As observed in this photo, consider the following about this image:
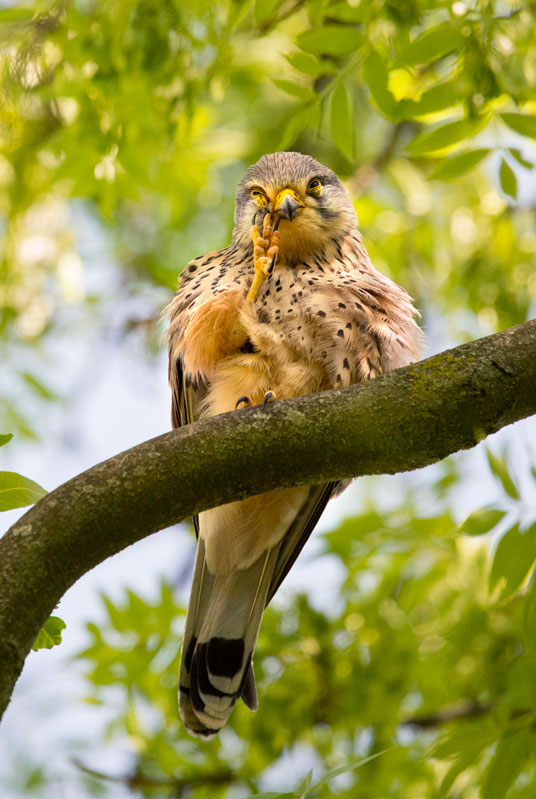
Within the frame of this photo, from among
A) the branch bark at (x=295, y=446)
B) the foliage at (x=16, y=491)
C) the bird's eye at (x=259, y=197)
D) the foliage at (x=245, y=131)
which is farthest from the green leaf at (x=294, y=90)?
the foliage at (x=16, y=491)

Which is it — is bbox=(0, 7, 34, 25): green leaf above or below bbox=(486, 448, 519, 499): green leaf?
above

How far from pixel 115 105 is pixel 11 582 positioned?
Answer: 2309mm

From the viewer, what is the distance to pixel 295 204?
3.36m

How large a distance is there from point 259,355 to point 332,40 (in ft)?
3.28

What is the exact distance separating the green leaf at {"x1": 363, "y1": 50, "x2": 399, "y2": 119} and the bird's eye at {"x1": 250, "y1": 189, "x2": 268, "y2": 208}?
2.38 feet

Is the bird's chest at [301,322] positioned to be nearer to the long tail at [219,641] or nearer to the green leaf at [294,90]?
the green leaf at [294,90]

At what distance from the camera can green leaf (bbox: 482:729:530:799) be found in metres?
2.38

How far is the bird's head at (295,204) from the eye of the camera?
11.0 feet

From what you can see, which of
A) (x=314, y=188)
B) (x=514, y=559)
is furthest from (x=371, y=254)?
(x=514, y=559)

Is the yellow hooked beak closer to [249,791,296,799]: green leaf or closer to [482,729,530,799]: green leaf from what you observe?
[482,729,530,799]: green leaf

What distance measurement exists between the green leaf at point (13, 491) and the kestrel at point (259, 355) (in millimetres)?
970

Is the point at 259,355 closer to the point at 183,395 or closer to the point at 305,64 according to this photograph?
the point at 183,395

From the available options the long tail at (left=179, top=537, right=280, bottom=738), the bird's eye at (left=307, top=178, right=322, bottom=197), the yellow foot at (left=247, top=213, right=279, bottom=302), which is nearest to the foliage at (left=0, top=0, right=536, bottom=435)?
the bird's eye at (left=307, top=178, right=322, bottom=197)

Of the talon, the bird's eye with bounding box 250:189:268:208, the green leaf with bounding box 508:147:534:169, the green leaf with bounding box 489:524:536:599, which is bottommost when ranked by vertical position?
the green leaf with bounding box 489:524:536:599
